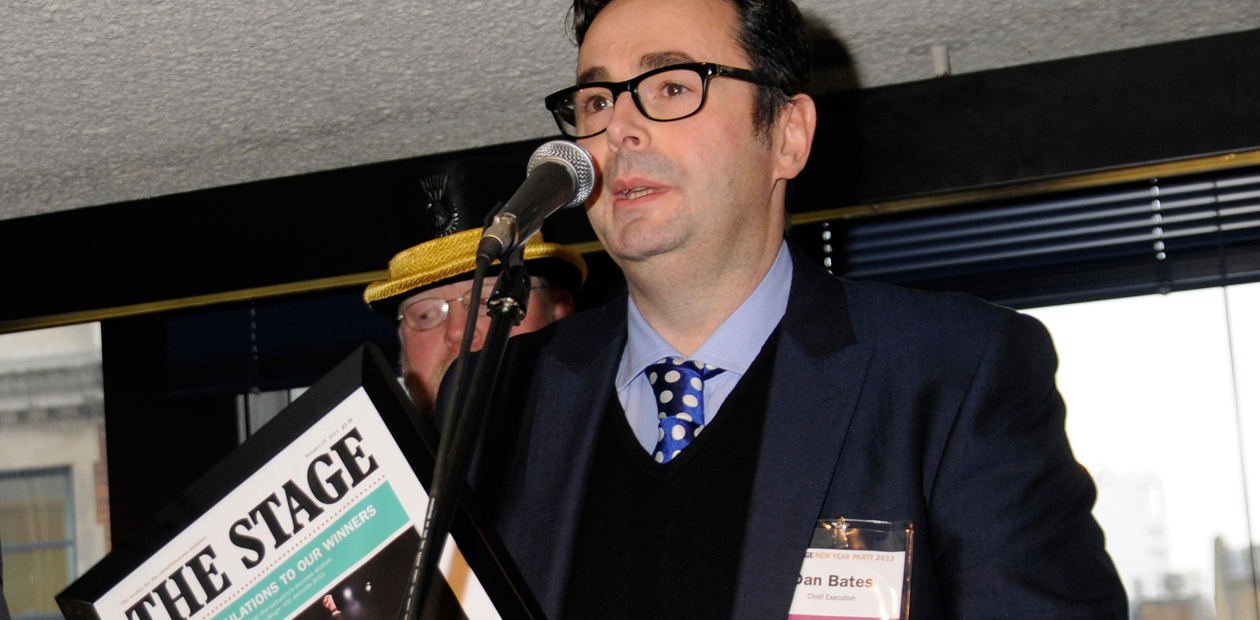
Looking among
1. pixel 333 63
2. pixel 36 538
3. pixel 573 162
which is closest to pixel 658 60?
pixel 573 162

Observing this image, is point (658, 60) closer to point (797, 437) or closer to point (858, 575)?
point (797, 437)

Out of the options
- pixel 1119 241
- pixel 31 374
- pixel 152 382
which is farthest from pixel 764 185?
pixel 31 374

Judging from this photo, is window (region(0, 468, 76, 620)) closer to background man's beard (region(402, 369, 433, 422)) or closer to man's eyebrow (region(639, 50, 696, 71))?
background man's beard (region(402, 369, 433, 422))

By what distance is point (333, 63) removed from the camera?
255cm

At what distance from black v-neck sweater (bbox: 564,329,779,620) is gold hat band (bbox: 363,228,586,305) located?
96 cm

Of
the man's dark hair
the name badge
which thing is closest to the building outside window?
the man's dark hair

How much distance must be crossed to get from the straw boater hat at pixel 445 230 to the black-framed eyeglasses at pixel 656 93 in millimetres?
822

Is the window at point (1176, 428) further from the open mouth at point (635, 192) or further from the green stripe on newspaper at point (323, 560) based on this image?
the green stripe on newspaper at point (323, 560)

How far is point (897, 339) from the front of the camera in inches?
50.6

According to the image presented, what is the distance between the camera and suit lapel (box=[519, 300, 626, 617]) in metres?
1.28

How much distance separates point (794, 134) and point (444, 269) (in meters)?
0.91

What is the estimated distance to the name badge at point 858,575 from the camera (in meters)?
A: 1.13

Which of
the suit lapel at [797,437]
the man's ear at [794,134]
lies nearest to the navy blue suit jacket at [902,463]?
the suit lapel at [797,437]

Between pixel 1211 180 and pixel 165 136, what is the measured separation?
2.74m
